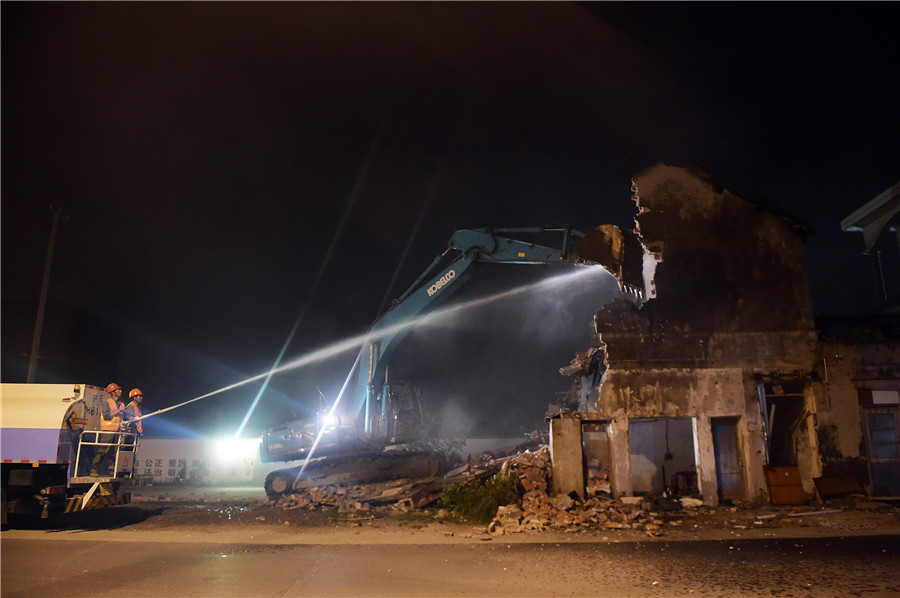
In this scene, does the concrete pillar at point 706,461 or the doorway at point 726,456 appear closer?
the concrete pillar at point 706,461

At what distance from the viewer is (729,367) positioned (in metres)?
13.3

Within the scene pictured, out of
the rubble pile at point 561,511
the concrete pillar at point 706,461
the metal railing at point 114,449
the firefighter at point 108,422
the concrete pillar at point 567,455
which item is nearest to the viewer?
the rubble pile at point 561,511

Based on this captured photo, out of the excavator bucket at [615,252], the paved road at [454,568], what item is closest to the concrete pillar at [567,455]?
the paved road at [454,568]

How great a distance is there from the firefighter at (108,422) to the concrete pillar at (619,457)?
441 inches

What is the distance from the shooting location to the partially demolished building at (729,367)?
12.9m

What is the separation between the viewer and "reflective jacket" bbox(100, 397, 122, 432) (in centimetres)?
1212

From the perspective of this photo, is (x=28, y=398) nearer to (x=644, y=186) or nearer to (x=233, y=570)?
(x=233, y=570)

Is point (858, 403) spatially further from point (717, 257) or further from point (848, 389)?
point (717, 257)

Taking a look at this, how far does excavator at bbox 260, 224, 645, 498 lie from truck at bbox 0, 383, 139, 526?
15.0ft

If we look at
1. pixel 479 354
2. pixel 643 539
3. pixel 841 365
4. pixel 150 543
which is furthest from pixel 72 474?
pixel 479 354

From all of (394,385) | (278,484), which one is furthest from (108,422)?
(394,385)

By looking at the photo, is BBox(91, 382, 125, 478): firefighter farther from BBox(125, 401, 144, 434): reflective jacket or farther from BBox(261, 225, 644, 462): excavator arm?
BBox(261, 225, 644, 462): excavator arm

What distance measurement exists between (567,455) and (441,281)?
19.4 feet

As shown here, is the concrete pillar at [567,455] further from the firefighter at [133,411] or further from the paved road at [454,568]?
the firefighter at [133,411]
